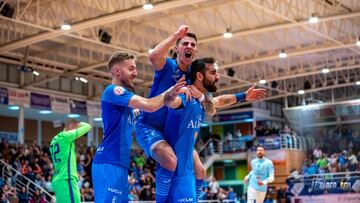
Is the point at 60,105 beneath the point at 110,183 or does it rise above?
above

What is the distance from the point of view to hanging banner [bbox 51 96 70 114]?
105ft

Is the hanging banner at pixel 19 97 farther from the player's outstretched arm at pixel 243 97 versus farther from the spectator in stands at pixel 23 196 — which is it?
the player's outstretched arm at pixel 243 97

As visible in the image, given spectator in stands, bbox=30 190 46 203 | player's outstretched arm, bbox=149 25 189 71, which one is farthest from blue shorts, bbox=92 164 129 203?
spectator in stands, bbox=30 190 46 203

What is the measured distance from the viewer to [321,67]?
37.4m

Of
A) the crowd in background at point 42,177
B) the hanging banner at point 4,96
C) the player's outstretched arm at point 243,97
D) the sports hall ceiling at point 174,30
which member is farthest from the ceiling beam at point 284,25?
the player's outstretched arm at point 243,97

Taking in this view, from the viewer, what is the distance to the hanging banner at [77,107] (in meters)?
33.4

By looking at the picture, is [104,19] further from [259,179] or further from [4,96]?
[259,179]

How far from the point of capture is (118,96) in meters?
5.66

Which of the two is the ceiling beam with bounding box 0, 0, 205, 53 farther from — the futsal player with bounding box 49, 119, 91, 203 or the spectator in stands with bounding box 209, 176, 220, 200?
the futsal player with bounding box 49, 119, 91, 203

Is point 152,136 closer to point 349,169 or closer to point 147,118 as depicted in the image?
point 147,118

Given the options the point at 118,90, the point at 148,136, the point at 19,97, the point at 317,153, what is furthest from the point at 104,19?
the point at 317,153

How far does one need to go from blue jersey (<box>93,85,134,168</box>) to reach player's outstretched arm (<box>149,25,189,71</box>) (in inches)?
23.8

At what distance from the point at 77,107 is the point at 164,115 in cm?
2814

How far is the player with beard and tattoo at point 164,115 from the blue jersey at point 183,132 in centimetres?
9
